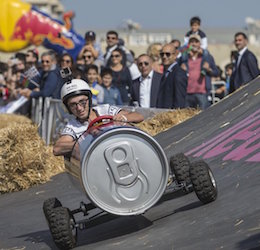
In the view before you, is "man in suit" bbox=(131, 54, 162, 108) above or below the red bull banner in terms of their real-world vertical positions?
below

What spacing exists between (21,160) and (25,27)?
1422 centimetres

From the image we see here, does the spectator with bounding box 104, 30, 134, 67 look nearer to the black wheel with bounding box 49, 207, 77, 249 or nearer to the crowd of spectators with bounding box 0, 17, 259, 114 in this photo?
the crowd of spectators with bounding box 0, 17, 259, 114

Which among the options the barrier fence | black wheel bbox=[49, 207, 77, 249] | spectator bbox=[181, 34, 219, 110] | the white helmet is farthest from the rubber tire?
spectator bbox=[181, 34, 219, 110]

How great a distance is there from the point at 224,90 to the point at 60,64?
124 inches

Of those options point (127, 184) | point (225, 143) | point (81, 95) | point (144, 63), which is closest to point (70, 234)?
point (127, 184)

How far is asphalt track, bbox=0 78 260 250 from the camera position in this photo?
769cm

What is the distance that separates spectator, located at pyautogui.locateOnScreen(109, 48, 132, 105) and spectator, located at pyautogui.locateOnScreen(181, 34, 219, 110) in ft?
3.96

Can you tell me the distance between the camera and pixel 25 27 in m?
26.9

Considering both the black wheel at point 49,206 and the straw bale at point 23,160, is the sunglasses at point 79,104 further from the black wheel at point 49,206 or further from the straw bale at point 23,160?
the straw bale at point 23,160

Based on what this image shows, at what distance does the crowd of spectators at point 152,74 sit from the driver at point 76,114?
5.64 metres

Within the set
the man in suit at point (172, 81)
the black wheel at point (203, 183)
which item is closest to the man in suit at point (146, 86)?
the man in suit at point (172, 81)

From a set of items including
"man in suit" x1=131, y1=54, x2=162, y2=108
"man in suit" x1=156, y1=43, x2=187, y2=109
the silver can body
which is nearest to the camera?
the silver can body

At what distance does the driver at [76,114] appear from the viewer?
349 inches

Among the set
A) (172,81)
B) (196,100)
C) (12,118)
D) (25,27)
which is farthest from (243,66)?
(25,27)
